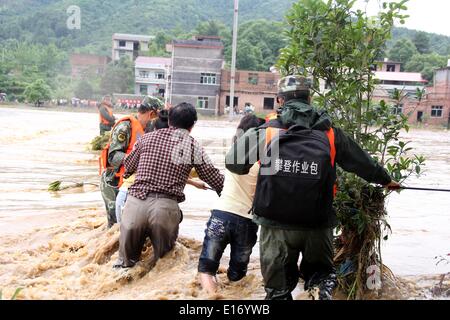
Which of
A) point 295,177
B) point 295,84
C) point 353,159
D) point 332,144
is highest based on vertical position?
point 295,84

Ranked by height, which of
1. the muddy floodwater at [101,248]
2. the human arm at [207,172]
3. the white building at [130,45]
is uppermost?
the white building at [130,45]

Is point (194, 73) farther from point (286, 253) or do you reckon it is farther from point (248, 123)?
point (286, 253)

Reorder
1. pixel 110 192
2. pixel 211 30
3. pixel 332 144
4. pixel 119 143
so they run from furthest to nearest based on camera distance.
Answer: pixel 211 30
pixel 110 192
pixel 119 143
pixel 332 144

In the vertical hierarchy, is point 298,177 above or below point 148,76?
below

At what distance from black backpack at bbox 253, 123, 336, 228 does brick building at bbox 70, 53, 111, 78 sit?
9060 centimetres

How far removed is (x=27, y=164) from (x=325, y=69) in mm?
11783

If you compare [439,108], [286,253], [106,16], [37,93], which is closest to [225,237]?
[286,253]

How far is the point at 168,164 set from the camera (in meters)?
4.96

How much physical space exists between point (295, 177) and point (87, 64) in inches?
3756

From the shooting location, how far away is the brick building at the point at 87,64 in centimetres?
9181

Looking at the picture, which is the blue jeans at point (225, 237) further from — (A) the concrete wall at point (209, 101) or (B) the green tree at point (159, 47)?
(B) the green tree at point (159, 47)

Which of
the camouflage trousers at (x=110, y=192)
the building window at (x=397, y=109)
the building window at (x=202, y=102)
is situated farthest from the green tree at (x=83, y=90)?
the building window at (x=397, y=109)

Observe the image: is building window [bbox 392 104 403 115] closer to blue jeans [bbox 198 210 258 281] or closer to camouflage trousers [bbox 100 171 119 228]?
blue jeans [bbox 198 210 258 281]
